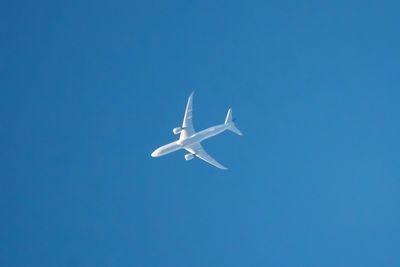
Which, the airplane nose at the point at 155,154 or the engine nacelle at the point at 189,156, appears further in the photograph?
the engine nacelle at the point at 189,156

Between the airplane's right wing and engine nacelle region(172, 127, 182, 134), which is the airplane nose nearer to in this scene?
engine nacelle region(172, 127, 182, 134)

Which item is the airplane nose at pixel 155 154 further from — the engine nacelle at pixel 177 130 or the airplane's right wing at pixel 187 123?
the airplane's right wing at pixel 187 123

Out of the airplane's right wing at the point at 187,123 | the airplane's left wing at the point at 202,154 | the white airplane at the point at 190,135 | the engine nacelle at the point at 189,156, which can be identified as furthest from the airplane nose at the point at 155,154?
the airplane's left wing at the point at 202,154

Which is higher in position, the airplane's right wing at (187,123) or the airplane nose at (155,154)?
the airplane's right wing at (187,123)

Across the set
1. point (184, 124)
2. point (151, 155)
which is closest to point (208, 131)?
point (184, 124)

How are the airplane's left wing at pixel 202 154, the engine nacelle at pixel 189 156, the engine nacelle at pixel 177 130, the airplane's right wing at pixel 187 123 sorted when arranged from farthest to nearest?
the airplane's left wing at pixel 202 154, the engine nacelle at pixel 189 156, the airplane's right wing at pixel 187 123, the engine nacelle at pixel 177 130

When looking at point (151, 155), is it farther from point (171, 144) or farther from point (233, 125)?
point (233, 125)

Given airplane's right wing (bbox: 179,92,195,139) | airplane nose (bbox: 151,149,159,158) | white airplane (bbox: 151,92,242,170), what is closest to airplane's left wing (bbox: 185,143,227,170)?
white airplane (bbox: 151,92,242,170)
